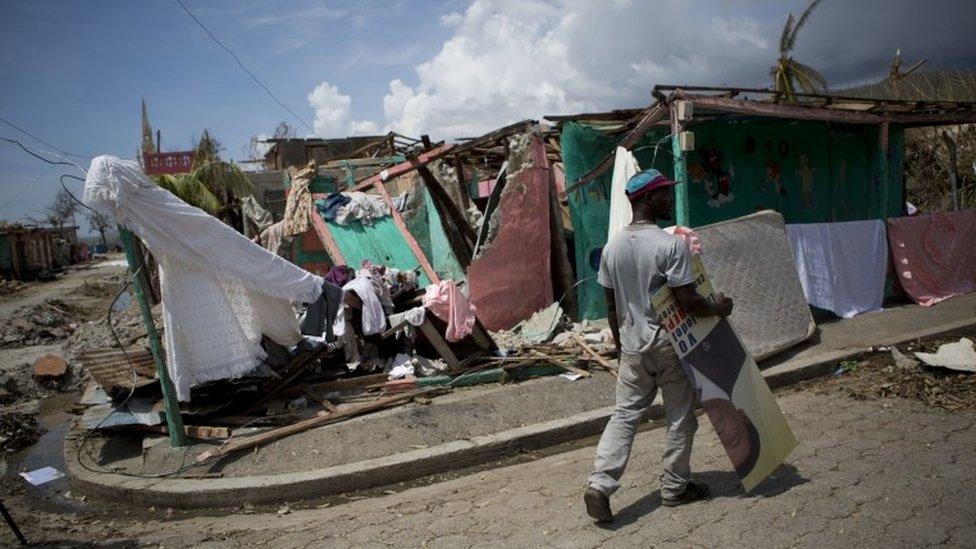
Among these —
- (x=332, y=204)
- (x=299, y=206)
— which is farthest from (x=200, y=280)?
(x=299, y=206)

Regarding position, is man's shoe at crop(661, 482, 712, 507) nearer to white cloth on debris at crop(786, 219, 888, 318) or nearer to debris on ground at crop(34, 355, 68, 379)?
white cloth on debris at crop(786, 219, 888, 318)

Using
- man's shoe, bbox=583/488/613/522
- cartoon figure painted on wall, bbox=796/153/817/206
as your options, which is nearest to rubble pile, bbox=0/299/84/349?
man's shoe, bbox=583/488/613/522

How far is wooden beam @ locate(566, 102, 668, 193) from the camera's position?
7.40 meters

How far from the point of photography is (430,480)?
4848mm

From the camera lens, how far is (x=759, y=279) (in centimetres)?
683

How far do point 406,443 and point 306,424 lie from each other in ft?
2.93

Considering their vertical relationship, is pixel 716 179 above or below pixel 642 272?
above

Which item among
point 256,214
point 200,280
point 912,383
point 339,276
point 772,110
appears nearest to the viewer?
point 200,280

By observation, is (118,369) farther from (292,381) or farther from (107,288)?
(107,288)

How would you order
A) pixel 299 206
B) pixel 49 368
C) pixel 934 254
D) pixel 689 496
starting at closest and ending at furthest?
pixel 689 496 < pixel 49 368 < pixel 934 254 < pixel 299 206

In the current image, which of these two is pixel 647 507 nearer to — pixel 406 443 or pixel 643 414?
pixel 643 414

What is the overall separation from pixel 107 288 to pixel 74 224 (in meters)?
31.5

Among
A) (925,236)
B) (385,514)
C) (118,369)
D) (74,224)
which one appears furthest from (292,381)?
(74,224)

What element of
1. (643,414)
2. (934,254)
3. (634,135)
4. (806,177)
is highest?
(634,135)
